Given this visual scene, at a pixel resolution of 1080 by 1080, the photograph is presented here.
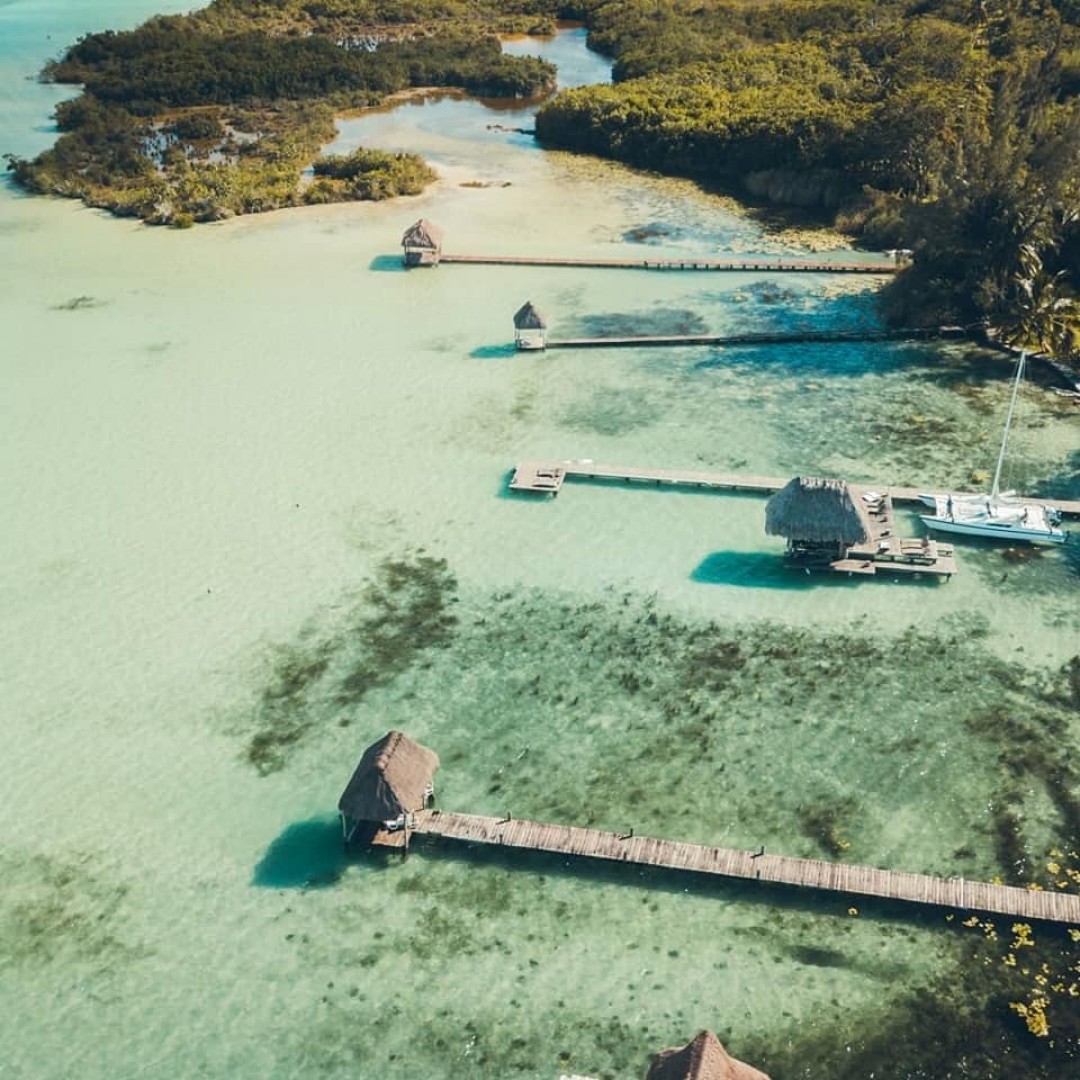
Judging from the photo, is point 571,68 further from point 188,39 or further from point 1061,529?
point 1061,529

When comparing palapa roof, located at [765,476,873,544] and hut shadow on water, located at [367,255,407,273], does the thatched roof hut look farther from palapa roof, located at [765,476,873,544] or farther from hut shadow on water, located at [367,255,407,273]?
hut shadow on water, located at [367,255,407,273]

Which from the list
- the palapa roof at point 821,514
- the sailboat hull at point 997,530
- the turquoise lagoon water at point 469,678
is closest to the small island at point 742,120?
the turquoise lagoon water at point 469,678

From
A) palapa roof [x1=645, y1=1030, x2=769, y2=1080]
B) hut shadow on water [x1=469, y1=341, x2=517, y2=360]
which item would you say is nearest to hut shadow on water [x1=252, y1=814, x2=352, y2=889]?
palapa roof [x1=645, y1=1030, x2=769, y2=1080]

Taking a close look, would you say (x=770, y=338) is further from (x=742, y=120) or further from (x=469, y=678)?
(x=742, y=120)

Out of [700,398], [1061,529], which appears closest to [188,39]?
[700,398]

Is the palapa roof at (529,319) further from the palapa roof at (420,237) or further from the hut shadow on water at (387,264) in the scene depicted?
the hut shadow on water at (387,264)

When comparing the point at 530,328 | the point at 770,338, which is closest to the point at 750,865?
the point at 530,328
